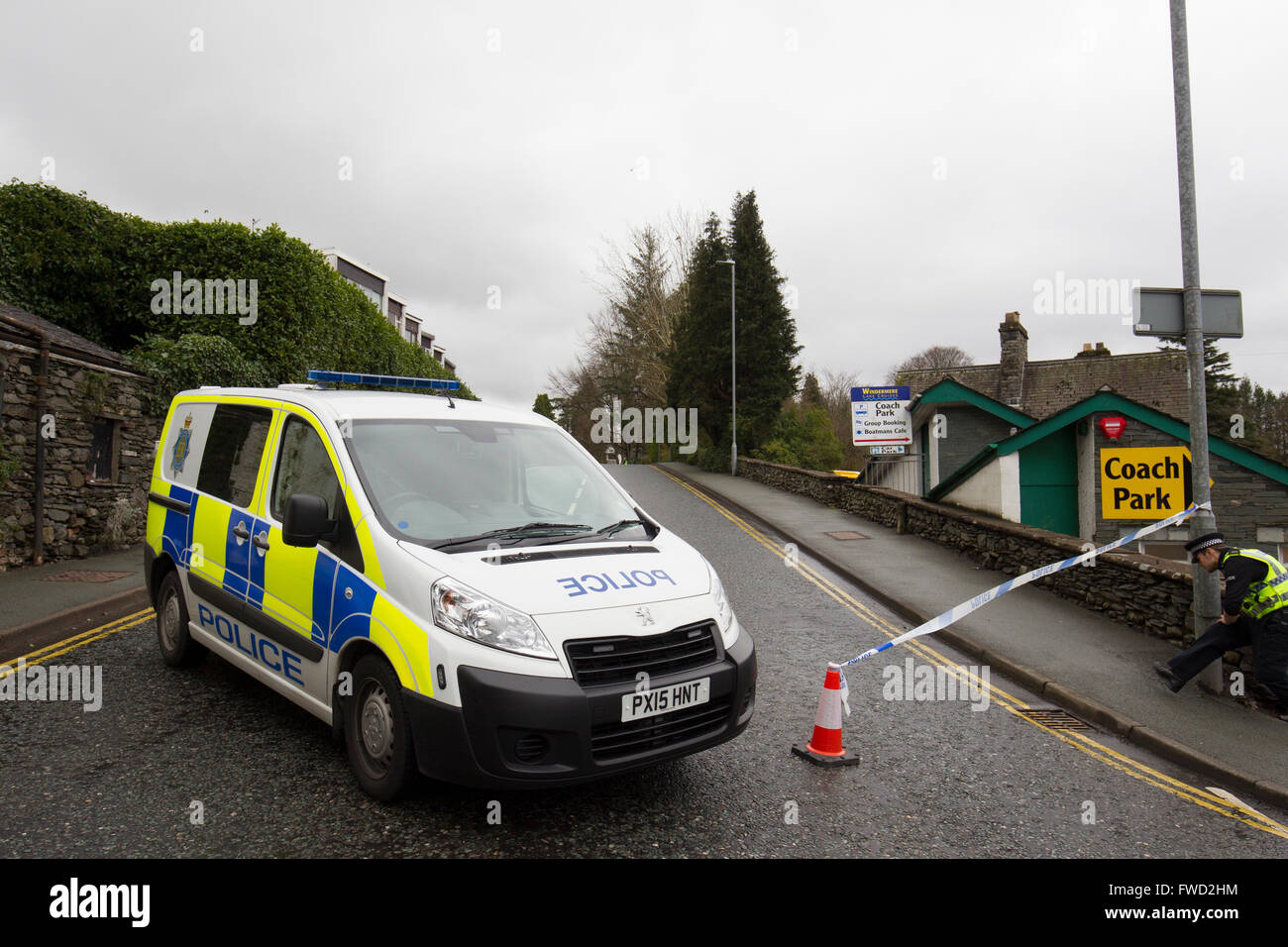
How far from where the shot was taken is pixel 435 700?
3.40 metres

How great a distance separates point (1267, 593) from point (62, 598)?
11.3 metres

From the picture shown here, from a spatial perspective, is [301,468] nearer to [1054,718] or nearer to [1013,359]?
[1054,718]

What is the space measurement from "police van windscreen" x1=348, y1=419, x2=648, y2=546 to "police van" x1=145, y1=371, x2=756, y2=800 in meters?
0.01

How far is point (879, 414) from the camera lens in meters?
19.0

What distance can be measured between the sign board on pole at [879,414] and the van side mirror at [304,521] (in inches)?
645

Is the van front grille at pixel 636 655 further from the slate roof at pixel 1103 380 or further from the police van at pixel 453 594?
the slate roof at pixel 1103 380

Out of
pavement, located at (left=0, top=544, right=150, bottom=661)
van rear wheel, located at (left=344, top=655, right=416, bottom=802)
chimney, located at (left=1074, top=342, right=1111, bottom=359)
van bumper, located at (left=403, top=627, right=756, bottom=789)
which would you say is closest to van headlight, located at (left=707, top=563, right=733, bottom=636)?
van bumper, located at (left=403, top=627, right=756, bottom=789)

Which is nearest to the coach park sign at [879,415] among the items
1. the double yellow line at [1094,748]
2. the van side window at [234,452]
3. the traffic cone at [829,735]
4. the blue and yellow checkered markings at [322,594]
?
the double yellow line at [1094,748]

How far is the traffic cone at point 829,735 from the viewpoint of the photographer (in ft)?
15.7

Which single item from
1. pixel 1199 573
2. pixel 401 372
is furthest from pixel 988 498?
pixel 401 372

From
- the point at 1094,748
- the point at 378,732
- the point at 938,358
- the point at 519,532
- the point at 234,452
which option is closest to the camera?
the point at 378,732

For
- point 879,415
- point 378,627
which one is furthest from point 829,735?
point 879,415

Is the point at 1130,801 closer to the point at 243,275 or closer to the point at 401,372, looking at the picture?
the point at 243,275
